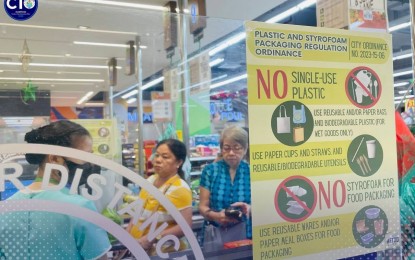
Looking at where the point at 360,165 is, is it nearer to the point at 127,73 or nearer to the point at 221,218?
the point at 221,218

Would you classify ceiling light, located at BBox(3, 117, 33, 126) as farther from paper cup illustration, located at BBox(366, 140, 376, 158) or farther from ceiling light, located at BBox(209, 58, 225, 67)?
paper cup illustration, located at BBox(366, 140, 376, 158)

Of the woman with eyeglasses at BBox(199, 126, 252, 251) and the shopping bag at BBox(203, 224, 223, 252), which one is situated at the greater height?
the woman with eyeglasses at BBox(199, 126, 252, 251)

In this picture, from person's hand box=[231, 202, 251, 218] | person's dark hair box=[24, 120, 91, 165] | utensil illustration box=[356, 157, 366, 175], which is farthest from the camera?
utensil illustration box=[356, 157, 366, 175]

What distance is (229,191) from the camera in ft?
4.06

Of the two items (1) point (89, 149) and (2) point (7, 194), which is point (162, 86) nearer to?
(1) point (89, 149)

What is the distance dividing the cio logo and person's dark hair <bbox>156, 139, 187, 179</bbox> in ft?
1.58

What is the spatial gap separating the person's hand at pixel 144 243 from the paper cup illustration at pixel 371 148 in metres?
0.85

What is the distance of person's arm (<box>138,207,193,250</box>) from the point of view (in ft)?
3.50

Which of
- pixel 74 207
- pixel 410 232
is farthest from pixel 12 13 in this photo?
pixel 410 232

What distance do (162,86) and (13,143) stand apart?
43 centimetres

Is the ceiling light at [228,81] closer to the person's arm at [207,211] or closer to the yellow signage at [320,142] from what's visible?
the yellow signage at [320,142]

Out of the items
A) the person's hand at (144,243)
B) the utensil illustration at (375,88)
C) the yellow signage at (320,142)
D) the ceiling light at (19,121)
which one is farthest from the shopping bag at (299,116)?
the ceiling light at (19,121)

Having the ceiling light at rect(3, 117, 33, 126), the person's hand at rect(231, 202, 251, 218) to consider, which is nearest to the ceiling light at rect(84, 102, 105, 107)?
the ceiling light at rect(3, 117, 33, 126)

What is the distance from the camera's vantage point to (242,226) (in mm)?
1257
